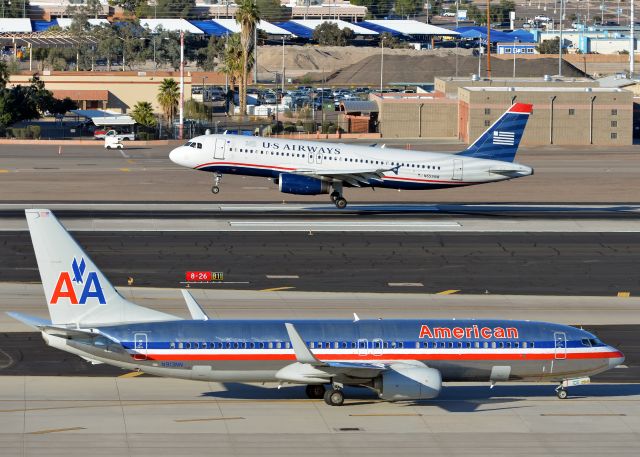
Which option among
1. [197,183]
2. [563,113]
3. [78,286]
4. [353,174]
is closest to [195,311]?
[78,286]

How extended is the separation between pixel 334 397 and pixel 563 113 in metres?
102

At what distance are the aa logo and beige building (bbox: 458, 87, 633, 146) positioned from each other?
99.9 metres

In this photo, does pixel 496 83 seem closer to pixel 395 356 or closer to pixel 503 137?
pixel 503 137

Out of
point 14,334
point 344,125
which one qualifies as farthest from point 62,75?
point 14,334

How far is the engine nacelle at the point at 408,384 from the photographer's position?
40094mm

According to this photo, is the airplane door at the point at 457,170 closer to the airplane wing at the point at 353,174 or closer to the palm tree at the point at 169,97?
the airplane wing at the point at 353,174

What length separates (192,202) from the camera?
93.6m

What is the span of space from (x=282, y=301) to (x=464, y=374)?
60.8 feet

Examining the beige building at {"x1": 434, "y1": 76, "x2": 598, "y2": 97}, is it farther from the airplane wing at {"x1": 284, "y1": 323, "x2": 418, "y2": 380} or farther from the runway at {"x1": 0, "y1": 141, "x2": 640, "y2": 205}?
the airplane wing at {"x1": 284, "y1": 323, "x2": 418, "y2": 380}

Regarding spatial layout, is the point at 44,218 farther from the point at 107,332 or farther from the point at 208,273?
the point at 208,273

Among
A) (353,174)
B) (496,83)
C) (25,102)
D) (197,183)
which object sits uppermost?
(496,83)

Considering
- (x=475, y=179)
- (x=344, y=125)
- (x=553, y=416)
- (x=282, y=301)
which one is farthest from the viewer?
(x=344, y=125)

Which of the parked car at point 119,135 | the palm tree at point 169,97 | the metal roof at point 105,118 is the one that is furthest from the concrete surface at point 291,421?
the palm tree at point 169,97

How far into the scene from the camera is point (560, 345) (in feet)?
138
